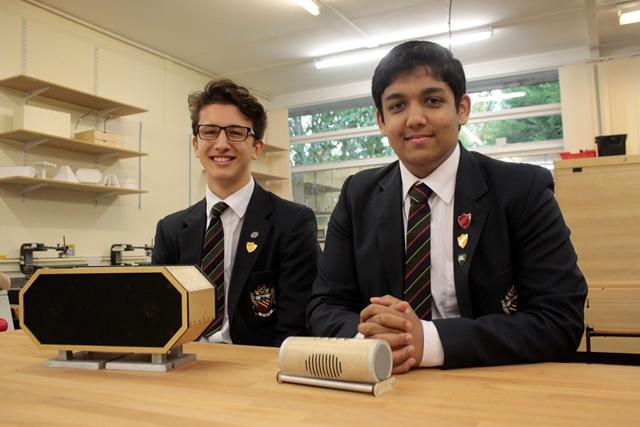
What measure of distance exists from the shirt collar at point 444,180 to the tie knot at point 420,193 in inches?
0.4

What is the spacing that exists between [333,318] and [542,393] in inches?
23.5

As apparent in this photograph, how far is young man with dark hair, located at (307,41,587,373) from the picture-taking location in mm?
1104

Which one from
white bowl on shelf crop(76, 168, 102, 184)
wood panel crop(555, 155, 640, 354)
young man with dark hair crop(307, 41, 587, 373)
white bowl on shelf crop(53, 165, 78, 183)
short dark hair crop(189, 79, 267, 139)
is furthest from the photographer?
white bowl on shelf crop(76, 168, 102, 184)

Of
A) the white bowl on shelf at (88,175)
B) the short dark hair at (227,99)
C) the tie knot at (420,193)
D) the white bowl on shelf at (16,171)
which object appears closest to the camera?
the tie knot at (420,193)

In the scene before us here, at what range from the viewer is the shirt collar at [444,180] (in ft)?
4.51

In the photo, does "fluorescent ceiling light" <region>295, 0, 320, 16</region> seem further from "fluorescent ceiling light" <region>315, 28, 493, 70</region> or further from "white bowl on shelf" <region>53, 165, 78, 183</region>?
"white bowl on shelf" <region>53, 165, 78, 183</region>

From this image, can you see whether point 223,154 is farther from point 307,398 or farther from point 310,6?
point 310,6

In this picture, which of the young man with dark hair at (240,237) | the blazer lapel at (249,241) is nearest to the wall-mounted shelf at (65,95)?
the young man with dark hair at (240,237)

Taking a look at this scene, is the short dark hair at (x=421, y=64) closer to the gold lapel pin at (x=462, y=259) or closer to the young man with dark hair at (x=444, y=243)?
the young man with dark hair at (x=444, y=243)

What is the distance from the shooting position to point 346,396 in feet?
2.59

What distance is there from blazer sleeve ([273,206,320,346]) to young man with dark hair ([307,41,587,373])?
0.28m

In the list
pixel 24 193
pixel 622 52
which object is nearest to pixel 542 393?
pixel 24 193

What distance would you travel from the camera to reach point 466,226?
4.24ft

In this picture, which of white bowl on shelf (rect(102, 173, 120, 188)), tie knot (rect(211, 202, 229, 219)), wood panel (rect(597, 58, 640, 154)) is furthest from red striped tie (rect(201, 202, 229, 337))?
wood panel (rect(597, 58, 640, 154))
